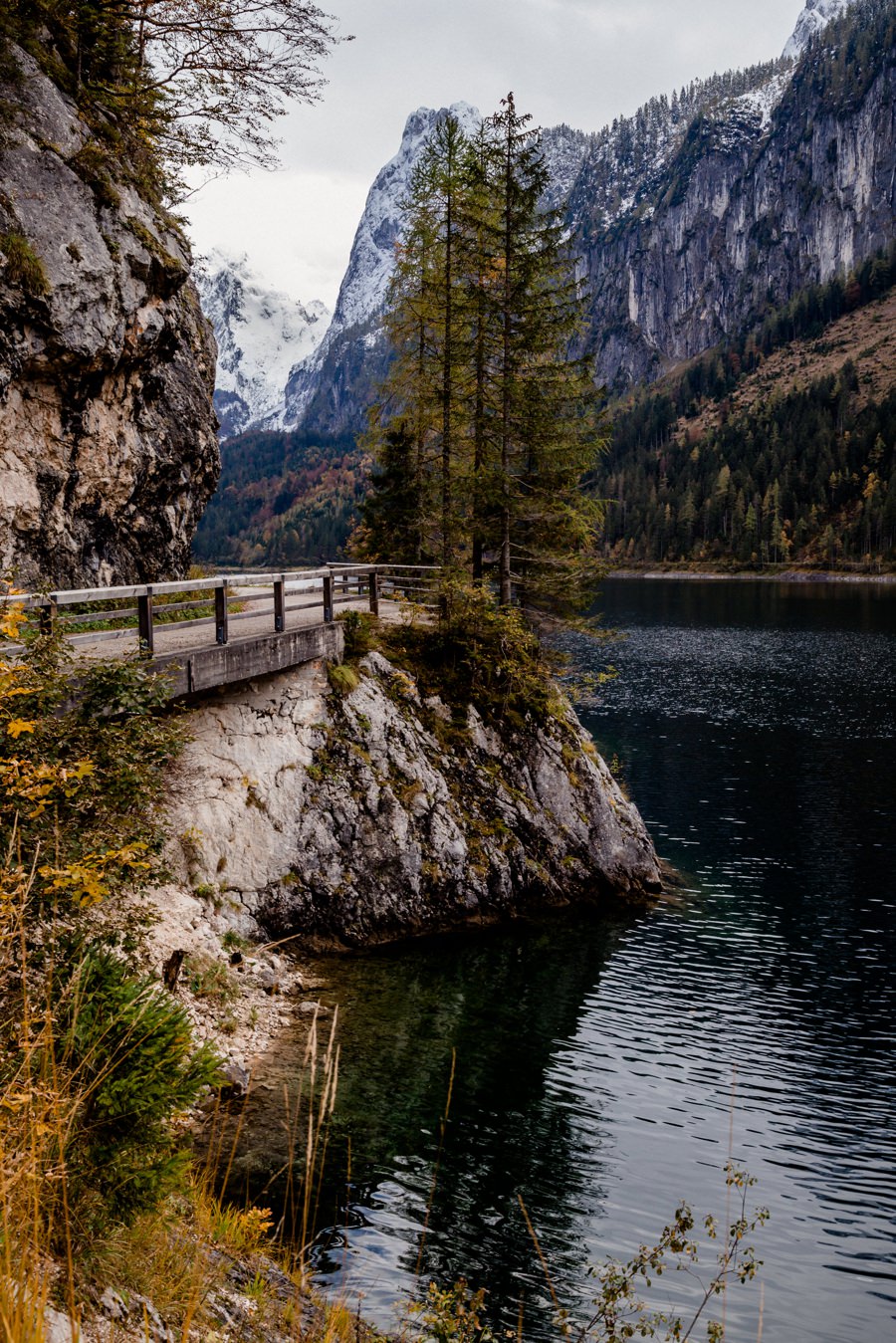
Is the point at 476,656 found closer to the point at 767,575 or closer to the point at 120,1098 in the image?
the point at 120,1098

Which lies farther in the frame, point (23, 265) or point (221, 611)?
point (221, 611)

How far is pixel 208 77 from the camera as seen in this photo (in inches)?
734

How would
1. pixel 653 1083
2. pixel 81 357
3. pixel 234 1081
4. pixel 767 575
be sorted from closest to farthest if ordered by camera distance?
pixel 234 1081 → pixel 653 1083 → pixel 81 357 → pixel 767 575

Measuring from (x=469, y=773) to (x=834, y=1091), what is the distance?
999 centimetres

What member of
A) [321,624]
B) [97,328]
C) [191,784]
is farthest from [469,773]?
[97,328]

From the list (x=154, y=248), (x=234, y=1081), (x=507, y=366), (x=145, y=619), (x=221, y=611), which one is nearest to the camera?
(x=234, y=1081)

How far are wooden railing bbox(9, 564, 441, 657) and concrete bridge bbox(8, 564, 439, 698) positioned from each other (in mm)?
17

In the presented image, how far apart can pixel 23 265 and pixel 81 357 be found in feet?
6.22

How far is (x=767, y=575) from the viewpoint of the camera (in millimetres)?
143750

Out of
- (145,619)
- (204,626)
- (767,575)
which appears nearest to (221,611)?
(145,619)

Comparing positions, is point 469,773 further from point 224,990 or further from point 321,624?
point 224,990

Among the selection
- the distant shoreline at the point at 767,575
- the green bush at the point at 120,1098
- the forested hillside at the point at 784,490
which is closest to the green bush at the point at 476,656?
the green bush at the point at 120,1098

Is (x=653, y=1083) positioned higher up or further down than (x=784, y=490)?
further down

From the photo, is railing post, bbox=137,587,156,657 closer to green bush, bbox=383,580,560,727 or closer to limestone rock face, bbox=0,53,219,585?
limestone rock face, bbox=0,53,219,585
